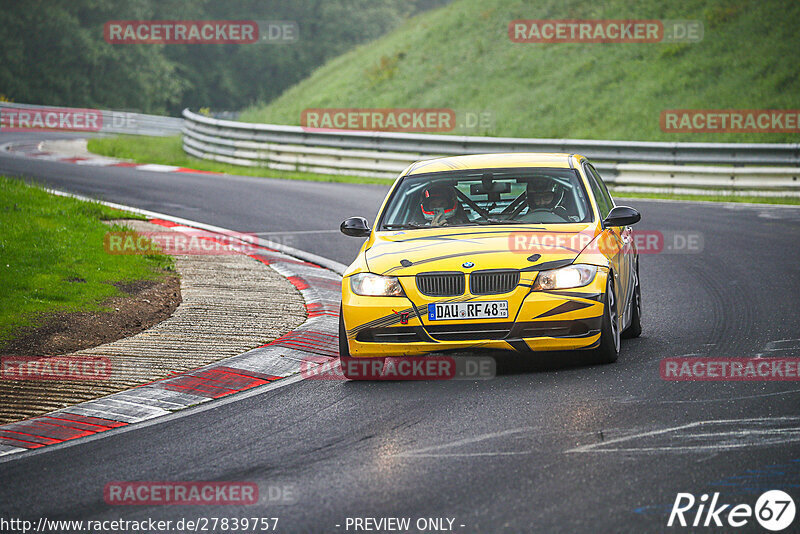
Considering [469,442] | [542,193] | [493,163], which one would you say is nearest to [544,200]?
[542,193]

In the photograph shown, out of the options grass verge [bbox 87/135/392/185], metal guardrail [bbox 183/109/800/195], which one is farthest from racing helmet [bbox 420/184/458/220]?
grass verge [bbox 87/135/392/185]

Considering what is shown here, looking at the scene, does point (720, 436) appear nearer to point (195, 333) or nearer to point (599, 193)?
point (599, 193)

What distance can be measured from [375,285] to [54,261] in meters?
5.45

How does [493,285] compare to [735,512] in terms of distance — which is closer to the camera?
[735,512]

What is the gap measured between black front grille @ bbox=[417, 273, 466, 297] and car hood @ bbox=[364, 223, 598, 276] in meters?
0.05

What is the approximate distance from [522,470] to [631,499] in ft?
2.21

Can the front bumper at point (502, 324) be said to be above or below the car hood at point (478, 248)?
below

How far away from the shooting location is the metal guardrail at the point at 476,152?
20.7 metres

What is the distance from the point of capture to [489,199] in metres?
9.05

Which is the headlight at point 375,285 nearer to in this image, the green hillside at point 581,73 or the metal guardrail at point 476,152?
the metal guardrail at point 476,152

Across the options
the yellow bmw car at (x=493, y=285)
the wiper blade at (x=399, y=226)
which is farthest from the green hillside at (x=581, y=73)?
the wiper blade at (x=399, y=226)

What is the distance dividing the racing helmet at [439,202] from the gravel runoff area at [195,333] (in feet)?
5.82

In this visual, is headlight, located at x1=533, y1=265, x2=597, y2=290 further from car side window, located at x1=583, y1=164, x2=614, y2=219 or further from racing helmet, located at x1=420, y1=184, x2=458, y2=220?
racing helmet, located at x1=420, y1=184, x2=458, y2=220

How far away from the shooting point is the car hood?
301 inches
